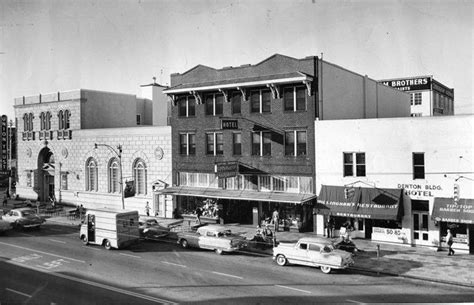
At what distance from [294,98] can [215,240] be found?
41.7 ft

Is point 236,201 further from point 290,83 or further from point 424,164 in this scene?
point 424,164

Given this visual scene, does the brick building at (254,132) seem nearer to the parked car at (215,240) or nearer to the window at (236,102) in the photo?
the window at (236,102)

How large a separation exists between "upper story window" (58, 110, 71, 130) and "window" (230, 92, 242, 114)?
23558 mm

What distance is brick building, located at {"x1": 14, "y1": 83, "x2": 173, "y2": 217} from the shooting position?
42.0 meters

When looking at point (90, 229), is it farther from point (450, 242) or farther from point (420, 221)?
point (450, 242)

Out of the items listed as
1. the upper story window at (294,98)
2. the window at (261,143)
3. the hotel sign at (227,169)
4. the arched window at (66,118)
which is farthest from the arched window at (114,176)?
the upper story window at (294,98)

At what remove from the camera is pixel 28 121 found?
181 feet

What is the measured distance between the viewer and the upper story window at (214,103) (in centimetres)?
3712

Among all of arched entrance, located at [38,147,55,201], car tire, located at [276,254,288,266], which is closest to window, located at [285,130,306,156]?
car tire, located at [276,254,288,266]

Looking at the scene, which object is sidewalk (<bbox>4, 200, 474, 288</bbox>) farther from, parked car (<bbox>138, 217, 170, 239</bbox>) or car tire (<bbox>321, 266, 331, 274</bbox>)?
parked car (<bbox>138, 217, 170, 239</bbox>)

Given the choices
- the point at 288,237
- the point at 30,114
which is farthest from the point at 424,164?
the point at 30,114

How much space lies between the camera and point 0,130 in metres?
56.7

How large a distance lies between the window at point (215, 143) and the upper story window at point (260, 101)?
3890mm

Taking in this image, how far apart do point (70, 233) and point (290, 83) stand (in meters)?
21.2
